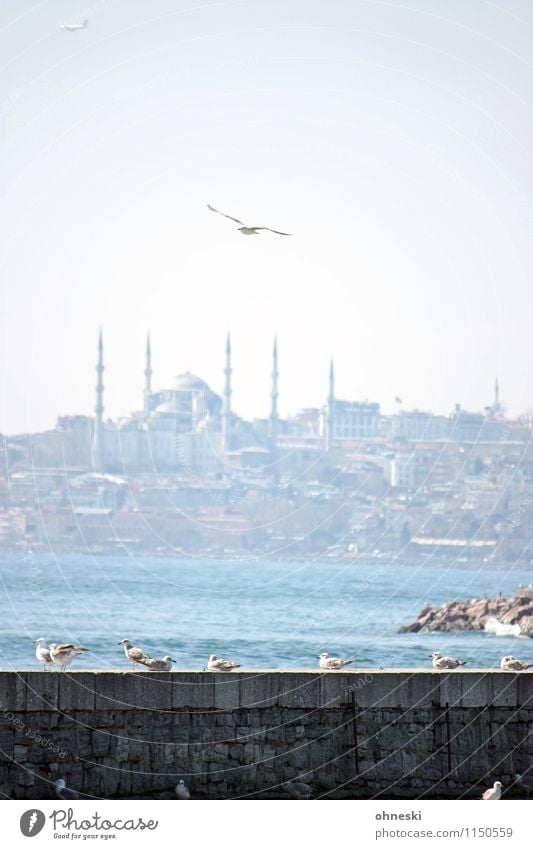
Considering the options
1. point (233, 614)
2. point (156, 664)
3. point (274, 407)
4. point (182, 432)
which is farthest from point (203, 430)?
point (156, 664)

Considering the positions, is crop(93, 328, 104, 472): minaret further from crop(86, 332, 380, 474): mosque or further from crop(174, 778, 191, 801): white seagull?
crop(174, 778, 191, 801): white seagull

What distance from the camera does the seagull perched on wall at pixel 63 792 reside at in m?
12.1

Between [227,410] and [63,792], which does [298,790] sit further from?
[227,410]

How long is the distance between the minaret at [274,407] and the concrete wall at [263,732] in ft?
527

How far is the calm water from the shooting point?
1660 inches

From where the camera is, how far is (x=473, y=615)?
6088 centimetres

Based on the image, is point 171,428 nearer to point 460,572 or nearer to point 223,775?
point 460,572

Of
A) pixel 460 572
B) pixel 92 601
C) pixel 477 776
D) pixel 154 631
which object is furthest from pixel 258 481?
pixel 477 776

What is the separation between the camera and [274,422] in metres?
182

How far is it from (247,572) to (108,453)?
5388 centimetres

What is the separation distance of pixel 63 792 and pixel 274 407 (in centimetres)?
17459

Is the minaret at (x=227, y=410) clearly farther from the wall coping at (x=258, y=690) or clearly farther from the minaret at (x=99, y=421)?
the wall coping at (x=258, y=690)

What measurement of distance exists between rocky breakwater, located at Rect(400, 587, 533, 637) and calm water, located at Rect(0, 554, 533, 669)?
1.63m

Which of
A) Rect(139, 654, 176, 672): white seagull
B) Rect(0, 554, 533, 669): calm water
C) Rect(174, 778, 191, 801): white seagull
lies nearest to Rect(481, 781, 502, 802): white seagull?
Rect(174, 778, 191, 801): white seagull
